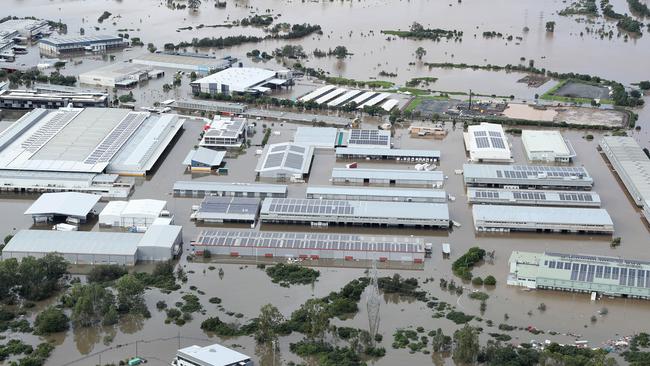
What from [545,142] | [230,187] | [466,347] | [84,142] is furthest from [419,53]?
[466,347]

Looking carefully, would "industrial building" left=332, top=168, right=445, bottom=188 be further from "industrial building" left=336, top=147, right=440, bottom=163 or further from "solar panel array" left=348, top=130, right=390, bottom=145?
"solar panel array" left=348, top=130, right=390, bottom=145

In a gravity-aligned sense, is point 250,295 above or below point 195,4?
below

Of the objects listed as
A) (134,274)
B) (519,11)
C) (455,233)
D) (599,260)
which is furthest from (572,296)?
(519,11)

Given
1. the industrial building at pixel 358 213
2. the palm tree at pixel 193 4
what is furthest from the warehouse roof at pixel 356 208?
the palm tree at pixel 193 4

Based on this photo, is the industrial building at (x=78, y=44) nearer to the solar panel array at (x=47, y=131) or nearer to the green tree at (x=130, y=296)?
the solar panel array at (x=47, y=131)

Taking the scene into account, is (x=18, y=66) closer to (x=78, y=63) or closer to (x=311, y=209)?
(x=78, y=63)

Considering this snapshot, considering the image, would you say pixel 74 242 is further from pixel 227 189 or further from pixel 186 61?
pixel 186 61

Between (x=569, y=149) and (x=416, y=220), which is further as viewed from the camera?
(x=569, y=149)
